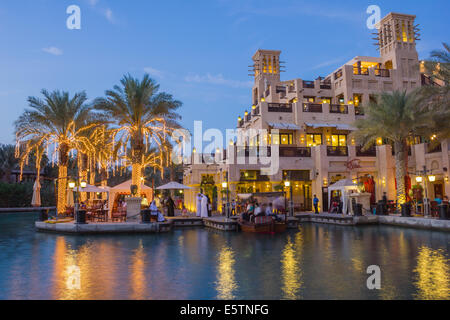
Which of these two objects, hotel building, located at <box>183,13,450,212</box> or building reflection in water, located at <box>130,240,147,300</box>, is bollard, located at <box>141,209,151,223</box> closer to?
building reflection in water, located at <box>130,240,147,300</box>

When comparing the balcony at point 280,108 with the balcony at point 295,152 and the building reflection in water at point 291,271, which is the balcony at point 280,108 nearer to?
the balcony at point 295,152

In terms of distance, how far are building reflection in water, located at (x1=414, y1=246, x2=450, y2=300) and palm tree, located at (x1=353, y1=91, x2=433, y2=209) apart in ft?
44.8

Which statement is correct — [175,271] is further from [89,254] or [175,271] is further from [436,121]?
[436,121]

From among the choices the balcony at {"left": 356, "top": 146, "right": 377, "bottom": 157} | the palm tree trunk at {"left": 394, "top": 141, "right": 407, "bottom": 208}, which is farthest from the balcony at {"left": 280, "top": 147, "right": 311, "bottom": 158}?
the palm tree trunk at {"left": 394, "top": 141, "right": 407, "bottom": 208}

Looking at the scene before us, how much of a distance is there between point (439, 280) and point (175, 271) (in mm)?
6142

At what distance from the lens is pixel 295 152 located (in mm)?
31625

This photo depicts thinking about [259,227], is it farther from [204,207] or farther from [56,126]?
[56,126]

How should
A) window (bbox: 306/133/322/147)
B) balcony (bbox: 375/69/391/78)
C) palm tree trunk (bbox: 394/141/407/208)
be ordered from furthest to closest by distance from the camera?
balcony (bbox: 375/69/391/78) < window (bbox: 306/133/322/147) < palm tree trunk (bbox: 394/141/407/208)

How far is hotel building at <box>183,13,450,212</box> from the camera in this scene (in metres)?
30.6

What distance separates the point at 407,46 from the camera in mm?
39156

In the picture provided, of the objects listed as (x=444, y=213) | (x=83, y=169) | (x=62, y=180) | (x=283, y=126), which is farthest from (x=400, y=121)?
(x=83, y=169)

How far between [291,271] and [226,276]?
5.54ft

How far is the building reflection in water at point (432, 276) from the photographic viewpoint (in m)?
6.90
